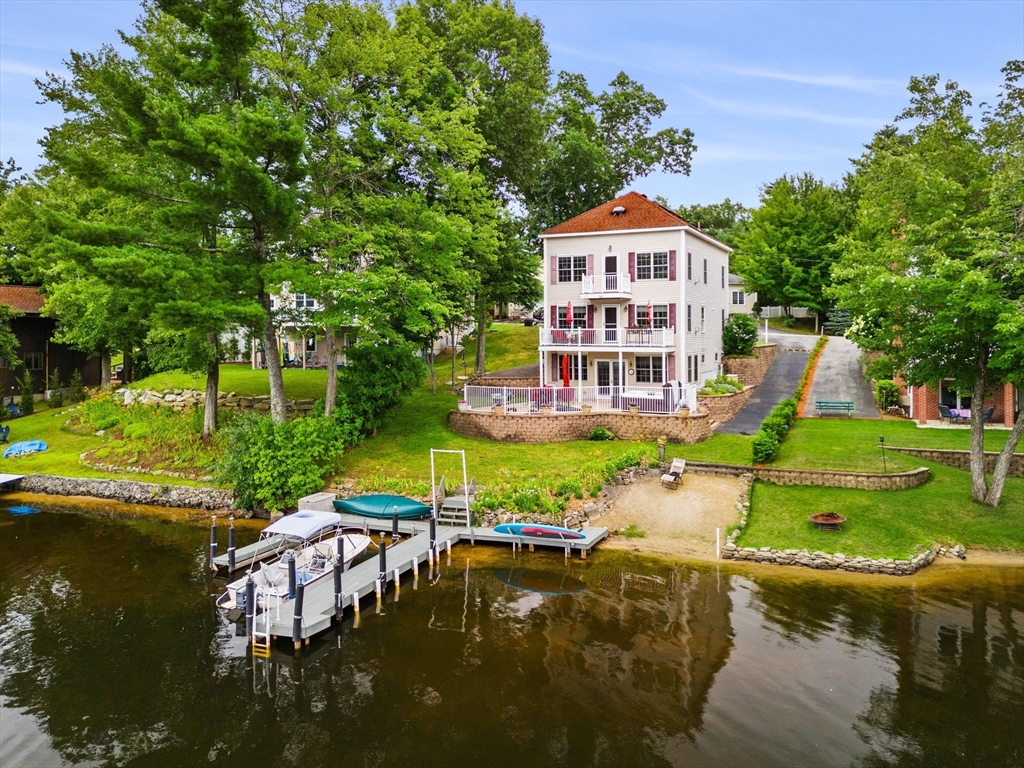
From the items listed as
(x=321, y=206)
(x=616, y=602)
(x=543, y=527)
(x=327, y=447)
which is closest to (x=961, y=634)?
(x=616, y=602)

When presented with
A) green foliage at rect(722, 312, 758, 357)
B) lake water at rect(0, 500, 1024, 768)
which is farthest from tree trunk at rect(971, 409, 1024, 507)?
green foliage at rect(722, 312, 758, 357)

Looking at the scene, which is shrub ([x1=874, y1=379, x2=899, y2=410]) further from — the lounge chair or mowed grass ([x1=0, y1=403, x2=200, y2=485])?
mowed grass ([x1=0, y1=403, x2=200, y2=485])

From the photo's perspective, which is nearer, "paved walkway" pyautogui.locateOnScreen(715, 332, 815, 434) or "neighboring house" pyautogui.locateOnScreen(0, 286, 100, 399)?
"paved walkway" pyautogui.locateOnScreen(715, 332, 815, 434)

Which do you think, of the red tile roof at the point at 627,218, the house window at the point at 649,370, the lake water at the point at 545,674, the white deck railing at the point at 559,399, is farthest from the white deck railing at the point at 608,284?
the lake water at the point at 545,674

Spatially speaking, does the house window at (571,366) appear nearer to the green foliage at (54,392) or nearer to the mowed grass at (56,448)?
the mowed grass at (56,448)

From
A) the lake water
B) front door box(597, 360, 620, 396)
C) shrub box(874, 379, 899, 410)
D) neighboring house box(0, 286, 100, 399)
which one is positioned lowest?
the lake water

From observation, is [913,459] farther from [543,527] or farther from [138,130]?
[138,130]
